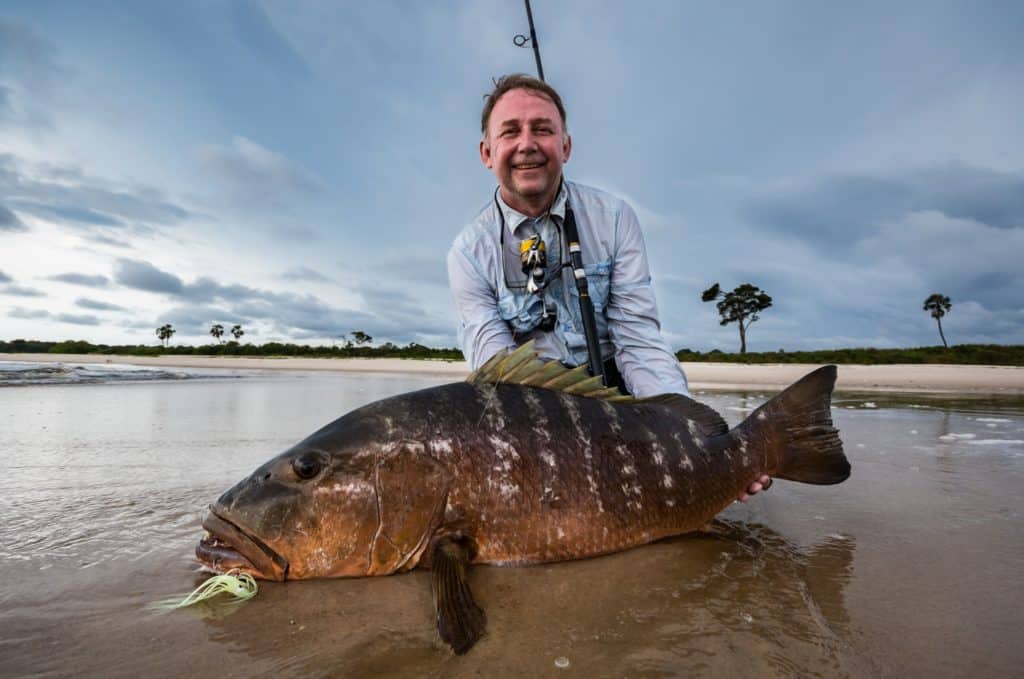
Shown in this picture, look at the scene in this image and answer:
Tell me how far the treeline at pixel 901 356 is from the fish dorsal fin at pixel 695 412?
24.4m

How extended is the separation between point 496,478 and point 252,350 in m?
45.3

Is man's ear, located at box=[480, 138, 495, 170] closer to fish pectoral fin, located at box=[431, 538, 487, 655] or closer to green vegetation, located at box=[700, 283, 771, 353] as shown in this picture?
fish pectoral fin, located at box=[431, 538, 487, 655]

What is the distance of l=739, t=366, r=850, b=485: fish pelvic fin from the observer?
295 cm

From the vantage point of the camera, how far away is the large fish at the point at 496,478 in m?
2.27

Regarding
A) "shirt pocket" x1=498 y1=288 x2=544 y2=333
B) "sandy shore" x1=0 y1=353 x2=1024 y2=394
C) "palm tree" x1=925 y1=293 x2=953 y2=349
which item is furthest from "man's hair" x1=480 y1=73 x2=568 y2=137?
"palm tree" x1=925 y1=293 x2=953 y2=349

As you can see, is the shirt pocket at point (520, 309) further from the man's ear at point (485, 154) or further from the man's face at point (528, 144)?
the man's ear at point (485, 154)

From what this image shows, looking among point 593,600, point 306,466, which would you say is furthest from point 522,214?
point 593,600

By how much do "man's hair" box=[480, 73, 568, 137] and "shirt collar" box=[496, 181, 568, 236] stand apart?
0.61 meters

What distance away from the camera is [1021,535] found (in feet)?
9.42

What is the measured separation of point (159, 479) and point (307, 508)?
2497 mm

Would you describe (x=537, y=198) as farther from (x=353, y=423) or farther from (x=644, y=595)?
(x=644, y=595)

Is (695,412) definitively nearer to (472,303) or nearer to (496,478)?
(496,478)

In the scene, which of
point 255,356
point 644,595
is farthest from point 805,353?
point 255,356

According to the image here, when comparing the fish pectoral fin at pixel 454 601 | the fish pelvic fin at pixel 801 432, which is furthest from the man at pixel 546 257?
the fish pectoral fin at pixel 454 601
